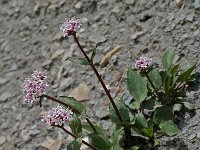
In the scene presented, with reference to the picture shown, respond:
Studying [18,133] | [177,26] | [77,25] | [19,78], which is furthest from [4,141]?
[177,26]

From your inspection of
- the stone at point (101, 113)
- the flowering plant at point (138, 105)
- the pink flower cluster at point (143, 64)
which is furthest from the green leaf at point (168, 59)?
the stone at point (101, 113)

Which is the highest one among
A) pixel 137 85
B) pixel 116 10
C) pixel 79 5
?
pixel 79 5

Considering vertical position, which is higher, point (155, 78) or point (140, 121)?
point (155, 78)

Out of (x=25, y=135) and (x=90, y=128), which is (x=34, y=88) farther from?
(x=25, y=135)

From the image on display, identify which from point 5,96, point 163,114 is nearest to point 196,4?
point 163,114

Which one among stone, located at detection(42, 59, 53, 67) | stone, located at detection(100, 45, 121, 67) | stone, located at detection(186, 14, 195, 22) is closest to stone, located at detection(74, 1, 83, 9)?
stone, located at detection(42, 59, 53, 67)

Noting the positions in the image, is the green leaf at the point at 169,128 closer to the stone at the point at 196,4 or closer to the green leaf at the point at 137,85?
the green leaf at the point at 137,85

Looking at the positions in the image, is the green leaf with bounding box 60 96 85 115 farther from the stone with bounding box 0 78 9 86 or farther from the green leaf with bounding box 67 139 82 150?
the stone with bounding box 0 78 9 86
